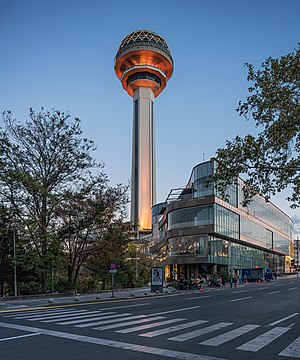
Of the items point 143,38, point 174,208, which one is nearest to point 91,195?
point 174,208

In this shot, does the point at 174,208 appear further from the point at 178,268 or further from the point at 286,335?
the point at 286,335

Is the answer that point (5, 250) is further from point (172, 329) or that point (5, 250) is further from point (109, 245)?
point (172, 329)

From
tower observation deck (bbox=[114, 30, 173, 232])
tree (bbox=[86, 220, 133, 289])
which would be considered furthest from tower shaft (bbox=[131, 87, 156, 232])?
tree (bbox=[86, 220, 133, 289])

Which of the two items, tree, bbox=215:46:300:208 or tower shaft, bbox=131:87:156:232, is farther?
tower shaft, bbox=131:87:156:232

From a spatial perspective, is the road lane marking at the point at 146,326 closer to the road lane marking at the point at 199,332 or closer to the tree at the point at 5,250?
the road lane marking at the point at 199,332

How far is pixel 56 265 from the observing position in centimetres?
2853

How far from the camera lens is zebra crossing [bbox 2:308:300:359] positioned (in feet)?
32.7

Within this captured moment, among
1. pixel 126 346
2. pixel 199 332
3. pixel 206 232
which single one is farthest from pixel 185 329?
pixel 206 232

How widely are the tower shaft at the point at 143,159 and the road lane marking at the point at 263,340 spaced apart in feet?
357

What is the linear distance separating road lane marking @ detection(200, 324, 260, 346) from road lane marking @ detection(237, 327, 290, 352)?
62cm

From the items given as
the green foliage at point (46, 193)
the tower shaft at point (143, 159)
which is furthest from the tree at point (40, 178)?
the tower shaft at point (143, 159)

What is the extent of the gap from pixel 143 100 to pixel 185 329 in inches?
4574

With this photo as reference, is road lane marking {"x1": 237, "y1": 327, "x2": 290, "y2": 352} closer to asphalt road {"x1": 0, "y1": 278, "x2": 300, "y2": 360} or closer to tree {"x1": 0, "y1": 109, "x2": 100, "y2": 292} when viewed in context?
asphalt road {"x1": 0, "y1": 278, "x2": 300, "y2": 360}

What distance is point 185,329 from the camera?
12.3 metres
